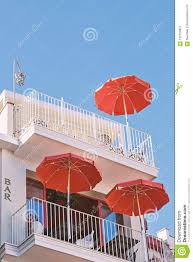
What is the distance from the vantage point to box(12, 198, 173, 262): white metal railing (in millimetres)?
17891

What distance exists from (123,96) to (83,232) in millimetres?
4904

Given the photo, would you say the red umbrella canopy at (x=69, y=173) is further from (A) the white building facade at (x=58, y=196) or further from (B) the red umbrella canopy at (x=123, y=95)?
(B) the red umbrella canopy at (x=123, y=95)

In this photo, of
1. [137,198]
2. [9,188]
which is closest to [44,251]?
[9,188]

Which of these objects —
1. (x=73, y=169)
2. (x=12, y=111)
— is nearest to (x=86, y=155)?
(x=73, y=169)

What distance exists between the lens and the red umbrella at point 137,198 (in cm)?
1895

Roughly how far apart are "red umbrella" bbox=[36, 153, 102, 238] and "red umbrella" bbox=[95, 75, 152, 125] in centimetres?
327

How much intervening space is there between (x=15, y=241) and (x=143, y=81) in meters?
6.78

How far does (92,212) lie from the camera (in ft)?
66.4

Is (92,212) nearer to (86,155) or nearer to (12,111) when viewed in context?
(86,155)

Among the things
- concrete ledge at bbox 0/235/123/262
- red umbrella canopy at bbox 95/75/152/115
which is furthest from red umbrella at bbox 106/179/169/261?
red umbrella canopy at bbox 95/75/152/115

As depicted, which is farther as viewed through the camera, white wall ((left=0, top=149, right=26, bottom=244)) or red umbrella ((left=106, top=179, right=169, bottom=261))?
red umbrella ((left=106, top=179, right=169, bottom=261))

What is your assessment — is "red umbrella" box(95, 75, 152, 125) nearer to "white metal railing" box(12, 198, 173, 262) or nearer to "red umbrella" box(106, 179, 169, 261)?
"red umbrella" box(106, 179, 169, 261)

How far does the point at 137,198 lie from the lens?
1925cm

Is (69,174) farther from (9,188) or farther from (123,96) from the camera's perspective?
(123,96)
